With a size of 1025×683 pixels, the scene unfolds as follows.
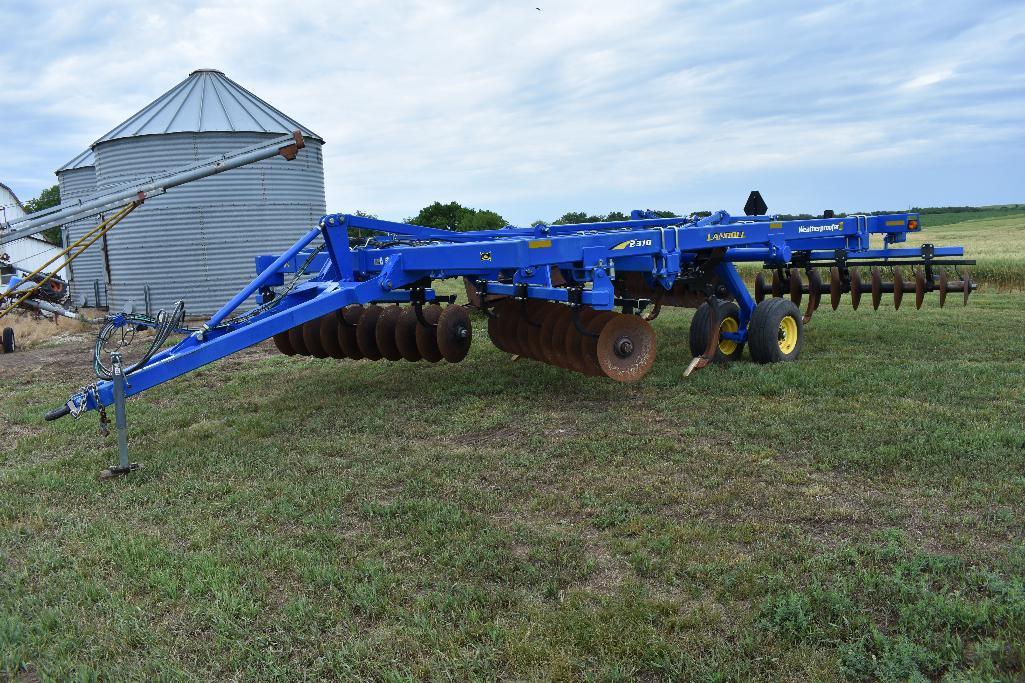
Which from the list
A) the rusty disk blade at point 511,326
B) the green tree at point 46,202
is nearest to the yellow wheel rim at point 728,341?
the rusty disk blade at point 511,326

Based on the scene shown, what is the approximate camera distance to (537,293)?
7.02 meters

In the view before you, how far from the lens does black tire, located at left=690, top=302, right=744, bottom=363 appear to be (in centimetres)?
821

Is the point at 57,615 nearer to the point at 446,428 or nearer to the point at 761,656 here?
the point at 761,656

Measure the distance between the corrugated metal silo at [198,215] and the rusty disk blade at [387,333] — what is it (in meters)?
10.4

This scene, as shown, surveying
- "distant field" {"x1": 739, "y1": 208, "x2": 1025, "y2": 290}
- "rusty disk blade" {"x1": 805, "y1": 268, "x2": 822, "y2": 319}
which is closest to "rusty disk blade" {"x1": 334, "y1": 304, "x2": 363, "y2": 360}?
"rusty disk blade" {"x1": 805, "y1": 268, "x2": 822, "y2": 319}

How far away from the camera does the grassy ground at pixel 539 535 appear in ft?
10.5

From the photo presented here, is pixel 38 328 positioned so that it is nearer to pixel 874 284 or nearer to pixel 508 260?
pixel 508 260

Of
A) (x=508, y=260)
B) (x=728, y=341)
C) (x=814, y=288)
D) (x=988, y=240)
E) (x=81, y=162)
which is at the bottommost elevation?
(x=728, y=341)

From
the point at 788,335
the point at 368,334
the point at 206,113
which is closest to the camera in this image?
the point at 368,334

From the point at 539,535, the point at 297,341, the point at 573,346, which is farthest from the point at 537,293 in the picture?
the point at 539,535

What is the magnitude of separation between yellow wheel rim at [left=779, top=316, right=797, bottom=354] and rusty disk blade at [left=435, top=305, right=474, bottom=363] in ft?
11.4

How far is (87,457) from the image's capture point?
19.9ft

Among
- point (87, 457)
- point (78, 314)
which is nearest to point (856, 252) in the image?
point (87, 457)

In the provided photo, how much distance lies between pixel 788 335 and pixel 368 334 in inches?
174
